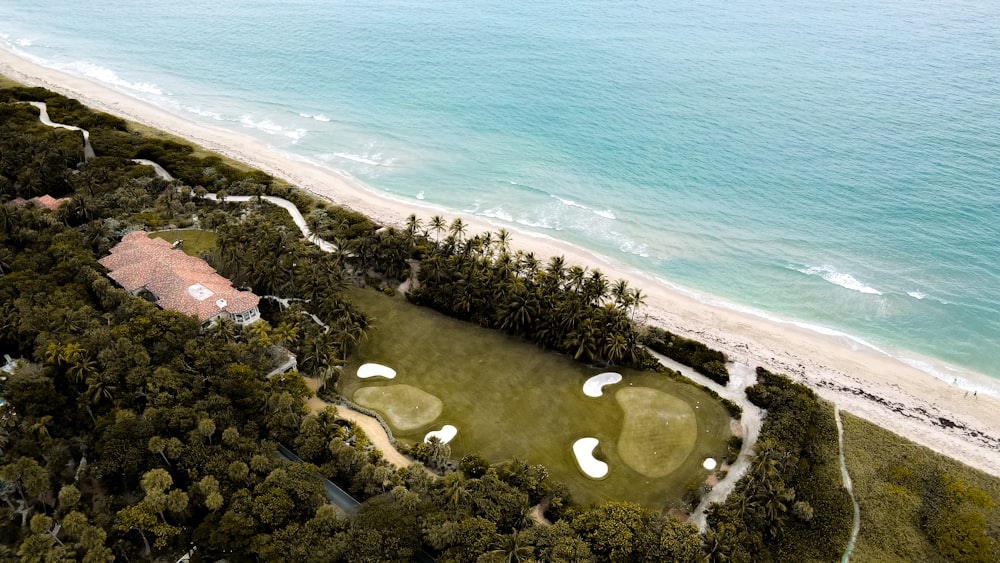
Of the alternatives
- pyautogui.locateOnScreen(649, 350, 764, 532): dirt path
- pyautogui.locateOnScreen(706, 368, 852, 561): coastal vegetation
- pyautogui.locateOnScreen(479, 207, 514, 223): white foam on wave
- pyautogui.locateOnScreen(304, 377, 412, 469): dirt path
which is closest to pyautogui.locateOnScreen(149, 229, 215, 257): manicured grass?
pyautogui.locateOnScreen(304, 377, 412, 469): dirt path

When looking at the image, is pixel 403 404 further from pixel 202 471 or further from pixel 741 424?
pixel 741 424

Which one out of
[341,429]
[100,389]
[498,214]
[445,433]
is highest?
[498,214]

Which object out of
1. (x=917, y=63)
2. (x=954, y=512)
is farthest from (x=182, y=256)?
(x=917, y=63)

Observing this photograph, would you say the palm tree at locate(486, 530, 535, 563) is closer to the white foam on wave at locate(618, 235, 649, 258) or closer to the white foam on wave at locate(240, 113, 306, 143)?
the white foam on wave at locate(618, 235, 649, 258)

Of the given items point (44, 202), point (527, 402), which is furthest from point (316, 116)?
point (527, 402)

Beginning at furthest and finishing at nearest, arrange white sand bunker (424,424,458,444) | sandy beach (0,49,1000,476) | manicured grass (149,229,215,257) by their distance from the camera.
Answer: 1. manicured grass (149,229,215,257)
2. sandy beach (0,49,1000,476)
3. white sand bunker (424,424,458,444)

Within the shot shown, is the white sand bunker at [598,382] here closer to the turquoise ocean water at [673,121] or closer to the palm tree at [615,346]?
the palm tree at [615,346]
